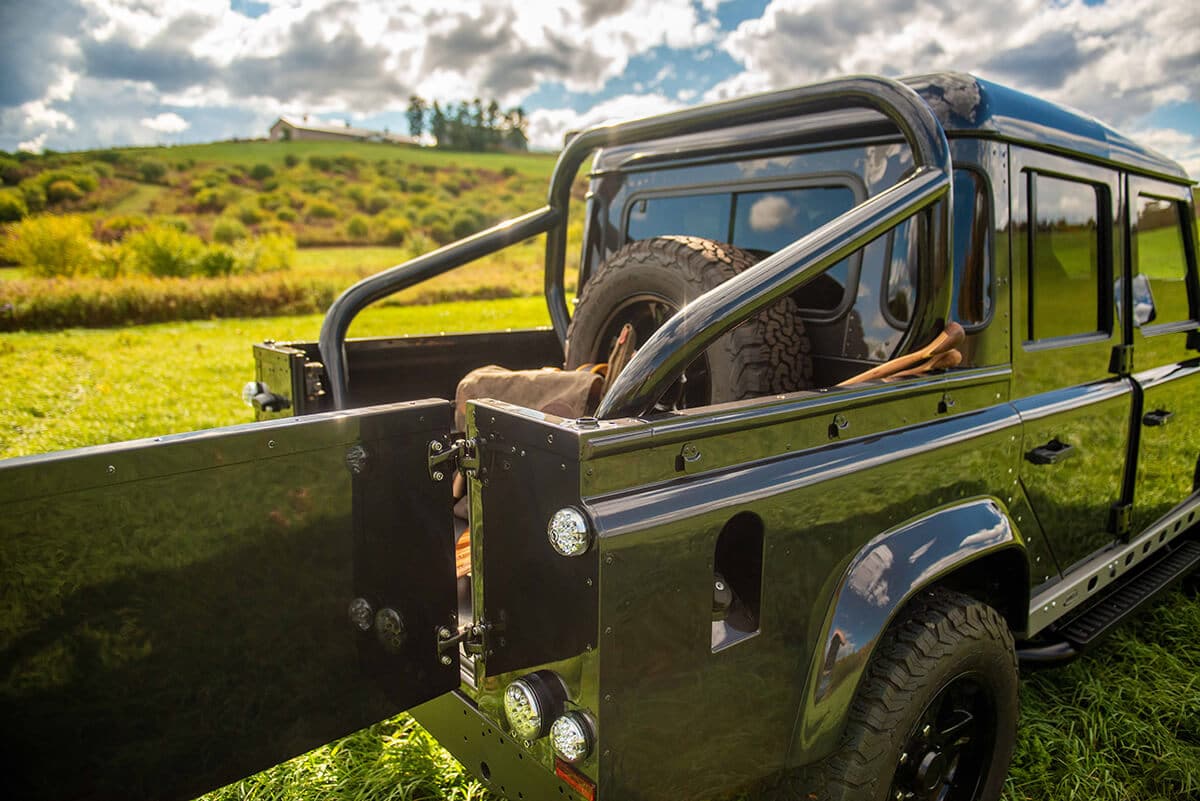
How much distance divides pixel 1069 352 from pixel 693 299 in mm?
1406

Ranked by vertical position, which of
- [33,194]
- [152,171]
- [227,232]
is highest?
[152,171]

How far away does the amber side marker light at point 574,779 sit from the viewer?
1.34 m

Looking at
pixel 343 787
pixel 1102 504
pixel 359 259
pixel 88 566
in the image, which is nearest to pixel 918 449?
pixel 1102 504

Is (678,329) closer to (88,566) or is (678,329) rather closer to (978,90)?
(88,566)

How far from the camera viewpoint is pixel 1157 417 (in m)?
2.98

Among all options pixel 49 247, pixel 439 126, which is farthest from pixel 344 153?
pixel 49 247

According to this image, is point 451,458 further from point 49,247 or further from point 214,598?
point 49,247

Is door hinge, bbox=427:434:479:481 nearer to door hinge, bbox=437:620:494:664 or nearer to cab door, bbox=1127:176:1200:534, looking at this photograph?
door hinge, bbox=437:620:494:664

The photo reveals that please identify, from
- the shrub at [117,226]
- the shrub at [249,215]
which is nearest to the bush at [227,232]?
the shrub at [117,226]

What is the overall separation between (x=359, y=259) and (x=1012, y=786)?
38507mm

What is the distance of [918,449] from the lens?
1.84 m

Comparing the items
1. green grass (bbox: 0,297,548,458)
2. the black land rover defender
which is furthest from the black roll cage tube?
green grass (bbox: 0,297,548,458)

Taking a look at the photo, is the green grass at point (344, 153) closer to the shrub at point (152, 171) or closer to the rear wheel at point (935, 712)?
the shrub at point (152, 171)

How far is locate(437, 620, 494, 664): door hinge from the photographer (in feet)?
5.02
